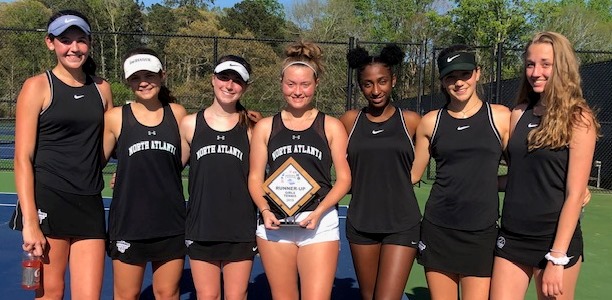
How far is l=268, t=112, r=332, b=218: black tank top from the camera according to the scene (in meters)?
3.31

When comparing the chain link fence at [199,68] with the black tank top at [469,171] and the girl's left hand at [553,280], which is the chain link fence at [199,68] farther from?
the girl's left hand at [553,280]

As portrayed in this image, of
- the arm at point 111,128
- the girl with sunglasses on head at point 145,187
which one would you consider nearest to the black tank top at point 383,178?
the girl with sunglasses on head at point 145,187

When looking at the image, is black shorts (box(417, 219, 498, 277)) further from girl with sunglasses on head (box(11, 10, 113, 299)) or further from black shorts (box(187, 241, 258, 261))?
girl with sunglasses on head (box(11, 10, 113, 299))

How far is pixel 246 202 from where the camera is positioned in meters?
3.41

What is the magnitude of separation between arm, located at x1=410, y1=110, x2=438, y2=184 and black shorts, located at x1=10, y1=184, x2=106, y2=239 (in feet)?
6.86

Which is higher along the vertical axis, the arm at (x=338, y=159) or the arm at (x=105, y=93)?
the arm at (x=105, y=93)

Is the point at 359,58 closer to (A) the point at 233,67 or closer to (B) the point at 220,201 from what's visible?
(A) the point at 233,67

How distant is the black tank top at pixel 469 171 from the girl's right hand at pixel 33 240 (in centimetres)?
243

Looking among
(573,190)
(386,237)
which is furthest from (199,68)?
(573,190)

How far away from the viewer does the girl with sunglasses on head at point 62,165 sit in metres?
3.19

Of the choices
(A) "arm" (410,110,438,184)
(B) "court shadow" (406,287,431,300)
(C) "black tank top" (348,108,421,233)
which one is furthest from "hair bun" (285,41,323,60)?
(B) "court shadow" (406,287,431,300)

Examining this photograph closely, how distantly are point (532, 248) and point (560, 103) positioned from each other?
0.83 meters

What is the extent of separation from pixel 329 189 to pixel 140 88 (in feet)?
4.48

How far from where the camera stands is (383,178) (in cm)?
345
